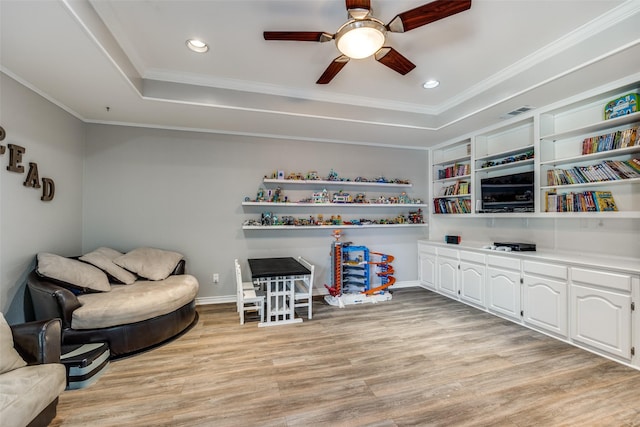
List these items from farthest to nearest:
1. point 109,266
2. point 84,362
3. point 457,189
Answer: point 457,189, point 109,266, point 84,362

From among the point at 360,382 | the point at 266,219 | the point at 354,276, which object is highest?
the point at 266,219

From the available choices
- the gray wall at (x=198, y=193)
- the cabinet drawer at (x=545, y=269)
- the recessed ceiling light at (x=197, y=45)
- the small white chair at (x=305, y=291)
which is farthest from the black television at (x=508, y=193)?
the recessed ceiling light at (x=197, y=45)

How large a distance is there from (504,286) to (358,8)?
11.3ft

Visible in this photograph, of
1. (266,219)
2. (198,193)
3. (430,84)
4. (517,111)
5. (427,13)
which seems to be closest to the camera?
(427,13)

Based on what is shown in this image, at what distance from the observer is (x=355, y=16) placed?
189 cm

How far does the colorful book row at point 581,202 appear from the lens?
285cm

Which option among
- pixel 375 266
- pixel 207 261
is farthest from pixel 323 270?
pixel 207 261

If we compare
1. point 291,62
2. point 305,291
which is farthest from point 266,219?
point 291,62

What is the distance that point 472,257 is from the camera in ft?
12.8

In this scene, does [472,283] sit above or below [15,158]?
below

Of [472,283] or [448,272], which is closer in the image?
[472,283]

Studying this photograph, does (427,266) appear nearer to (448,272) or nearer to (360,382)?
(448,272)

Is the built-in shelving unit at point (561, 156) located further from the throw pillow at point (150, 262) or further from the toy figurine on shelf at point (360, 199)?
the throw pillow at point (150, 262)

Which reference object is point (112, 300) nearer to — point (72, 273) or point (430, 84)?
point (72, 273)
